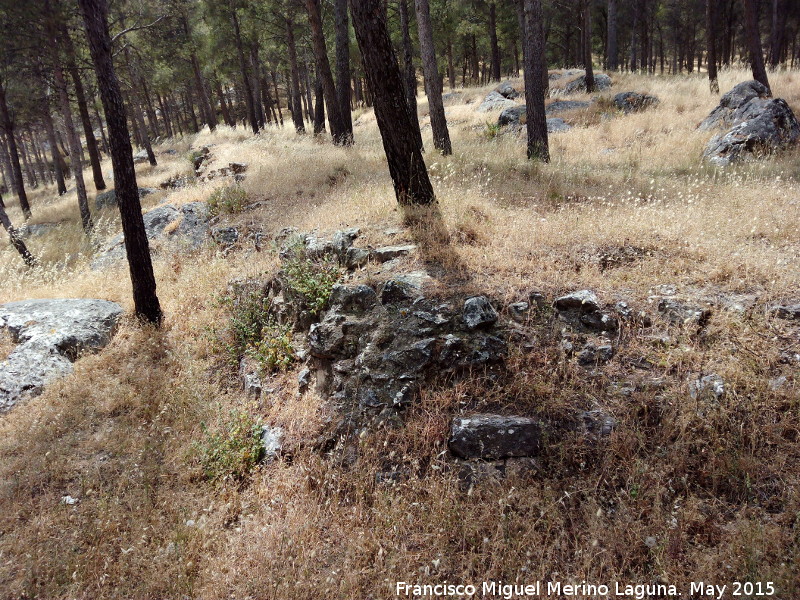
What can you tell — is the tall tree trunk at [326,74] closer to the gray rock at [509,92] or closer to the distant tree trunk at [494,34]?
the gray rock at [509,92]

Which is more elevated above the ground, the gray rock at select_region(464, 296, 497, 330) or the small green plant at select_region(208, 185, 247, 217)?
the small green plant at select_region(208, 185, 247, 217)

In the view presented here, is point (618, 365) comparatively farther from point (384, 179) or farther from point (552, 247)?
point (384, 179)

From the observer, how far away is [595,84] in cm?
2106

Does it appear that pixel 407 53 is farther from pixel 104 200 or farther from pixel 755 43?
pixel 104 200

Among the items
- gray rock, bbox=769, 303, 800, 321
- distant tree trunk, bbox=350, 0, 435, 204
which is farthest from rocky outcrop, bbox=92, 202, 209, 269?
gray rock, bbox=769, 303, 800, 321

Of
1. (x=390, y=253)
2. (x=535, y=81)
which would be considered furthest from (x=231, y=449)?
(x=535, y=81)

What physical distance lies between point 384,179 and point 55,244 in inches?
515

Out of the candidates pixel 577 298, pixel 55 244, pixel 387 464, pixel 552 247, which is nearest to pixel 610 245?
pixel 552 247

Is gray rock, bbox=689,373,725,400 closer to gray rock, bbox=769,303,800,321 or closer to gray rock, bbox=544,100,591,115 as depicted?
gray rock, bbox=769,303,800,321

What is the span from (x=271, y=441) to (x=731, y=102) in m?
15.2

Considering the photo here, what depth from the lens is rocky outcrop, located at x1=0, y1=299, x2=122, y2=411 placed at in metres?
5.71

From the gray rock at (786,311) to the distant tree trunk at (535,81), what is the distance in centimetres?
711

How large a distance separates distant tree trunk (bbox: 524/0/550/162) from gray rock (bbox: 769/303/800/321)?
711 cm

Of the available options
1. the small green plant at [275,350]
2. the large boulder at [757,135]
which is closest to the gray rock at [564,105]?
the large boulder at [757,135]
